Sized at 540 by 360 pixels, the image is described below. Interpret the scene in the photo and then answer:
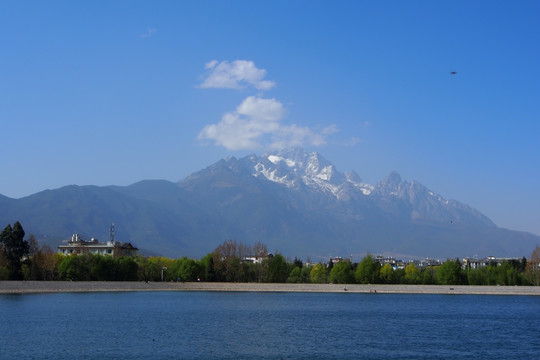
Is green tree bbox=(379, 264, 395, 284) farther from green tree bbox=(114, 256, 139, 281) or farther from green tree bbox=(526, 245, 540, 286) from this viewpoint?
green tree bbox=(114, 256, 139, 281)

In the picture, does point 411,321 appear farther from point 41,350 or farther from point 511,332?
point 41,350

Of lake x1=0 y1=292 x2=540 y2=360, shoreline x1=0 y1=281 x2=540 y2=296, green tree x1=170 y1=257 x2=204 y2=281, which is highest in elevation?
green tree x1=170 y1=257 x2=204 y2=281

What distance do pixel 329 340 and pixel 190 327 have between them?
1314cm

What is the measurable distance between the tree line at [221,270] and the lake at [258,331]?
3047 centimetres

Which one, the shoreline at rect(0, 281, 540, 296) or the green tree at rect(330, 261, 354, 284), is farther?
the green tree at rect(330, 261, 354, 284)

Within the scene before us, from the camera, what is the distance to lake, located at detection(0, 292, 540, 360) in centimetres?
4300

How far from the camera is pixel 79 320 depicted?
2356 inches

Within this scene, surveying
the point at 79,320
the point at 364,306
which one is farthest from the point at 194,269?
the point at 79,320

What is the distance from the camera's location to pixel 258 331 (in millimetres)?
54125

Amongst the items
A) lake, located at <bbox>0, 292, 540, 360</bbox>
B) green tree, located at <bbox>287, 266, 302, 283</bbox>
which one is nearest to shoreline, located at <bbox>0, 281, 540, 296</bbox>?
green tree, located at <bbox>287, 266, 302, 283</bbox>

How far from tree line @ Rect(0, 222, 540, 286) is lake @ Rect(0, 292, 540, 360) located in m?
30.5

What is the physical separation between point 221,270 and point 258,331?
257 ft

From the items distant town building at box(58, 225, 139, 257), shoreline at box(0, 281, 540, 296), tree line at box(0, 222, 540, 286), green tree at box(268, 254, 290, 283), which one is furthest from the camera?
distant town building at box(58, 225, 139, 257)

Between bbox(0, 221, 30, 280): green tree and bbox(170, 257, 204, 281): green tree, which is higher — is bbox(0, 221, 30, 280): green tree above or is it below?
above
